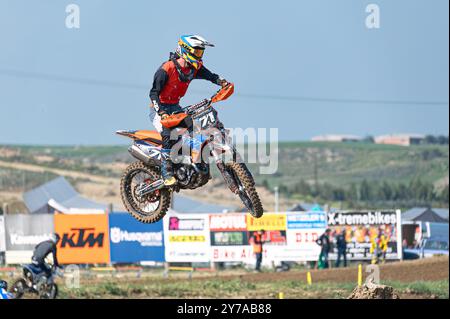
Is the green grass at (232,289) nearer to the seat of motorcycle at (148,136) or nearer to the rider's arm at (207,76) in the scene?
the seat of motorcycle at (148,136)

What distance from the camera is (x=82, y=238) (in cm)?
4200

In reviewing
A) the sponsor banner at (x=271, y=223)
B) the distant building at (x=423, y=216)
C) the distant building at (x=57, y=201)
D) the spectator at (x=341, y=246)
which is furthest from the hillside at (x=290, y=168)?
the spectator at (x=341, y=246)

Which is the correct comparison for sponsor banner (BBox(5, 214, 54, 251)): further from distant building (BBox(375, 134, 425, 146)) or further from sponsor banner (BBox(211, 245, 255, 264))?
distant building (BBox(375, 134, 425, 146))

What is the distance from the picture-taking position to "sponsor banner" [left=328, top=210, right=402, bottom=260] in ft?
136

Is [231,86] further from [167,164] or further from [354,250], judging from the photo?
[354,250]

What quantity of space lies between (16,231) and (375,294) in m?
28.8

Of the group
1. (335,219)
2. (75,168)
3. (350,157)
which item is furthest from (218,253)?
(350,157)

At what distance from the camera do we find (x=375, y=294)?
16500mm

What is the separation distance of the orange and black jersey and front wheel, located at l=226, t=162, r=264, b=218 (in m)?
1.16

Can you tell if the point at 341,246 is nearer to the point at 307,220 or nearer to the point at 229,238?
the point at 307,220

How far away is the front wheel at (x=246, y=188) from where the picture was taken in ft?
41.6
